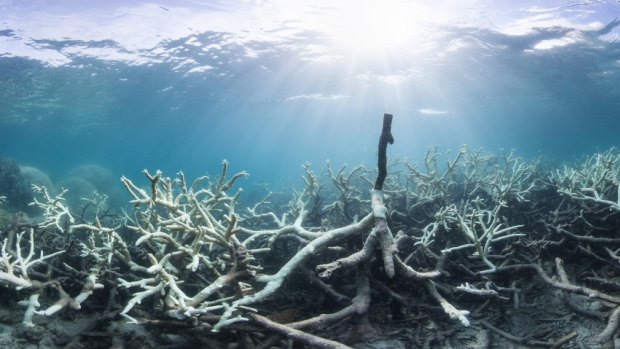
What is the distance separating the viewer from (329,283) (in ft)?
13.3

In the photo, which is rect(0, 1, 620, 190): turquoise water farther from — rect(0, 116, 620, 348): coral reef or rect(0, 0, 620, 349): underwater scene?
rect(0, 116, 620, 348): coral reef

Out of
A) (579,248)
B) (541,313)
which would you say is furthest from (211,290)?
(579,248)

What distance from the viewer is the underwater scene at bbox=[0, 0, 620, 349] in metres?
3.30

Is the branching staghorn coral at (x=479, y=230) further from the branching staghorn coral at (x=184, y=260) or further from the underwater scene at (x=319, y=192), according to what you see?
the branching staghorn coral at (x=184, y=260)

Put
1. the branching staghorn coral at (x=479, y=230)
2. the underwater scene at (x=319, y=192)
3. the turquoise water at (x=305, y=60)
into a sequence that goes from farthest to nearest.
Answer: the turquoise water at (x=305, y=60) → the branching staghorn coral at (x=479, y=230) → the underwater scene at (x=319, y=192)

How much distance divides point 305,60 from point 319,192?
52.6 feet

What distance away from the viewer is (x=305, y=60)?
70.6 ft

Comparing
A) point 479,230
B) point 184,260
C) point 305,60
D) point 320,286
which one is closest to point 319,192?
point 479,230

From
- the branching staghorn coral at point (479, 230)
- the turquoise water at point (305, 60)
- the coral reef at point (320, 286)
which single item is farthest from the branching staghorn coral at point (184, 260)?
the branching staghorn coral at point (479, 230)

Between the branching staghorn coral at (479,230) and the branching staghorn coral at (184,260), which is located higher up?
the branching staghorn coral at (184,260)

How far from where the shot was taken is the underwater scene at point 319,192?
3301 mm

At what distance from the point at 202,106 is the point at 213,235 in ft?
107

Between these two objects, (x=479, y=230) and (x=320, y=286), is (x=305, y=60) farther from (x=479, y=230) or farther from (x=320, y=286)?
(x=320, y=286)

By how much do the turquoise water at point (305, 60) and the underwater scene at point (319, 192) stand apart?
0.16 metres
